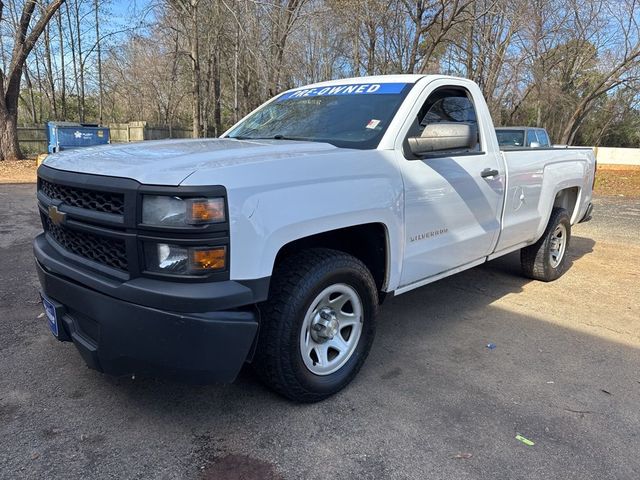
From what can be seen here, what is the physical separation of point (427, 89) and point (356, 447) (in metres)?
2.45

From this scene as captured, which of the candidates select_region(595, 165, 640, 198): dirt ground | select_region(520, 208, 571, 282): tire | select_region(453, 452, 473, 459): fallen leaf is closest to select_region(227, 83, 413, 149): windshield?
select_region(453, 452, 473, 459): fallen leaf

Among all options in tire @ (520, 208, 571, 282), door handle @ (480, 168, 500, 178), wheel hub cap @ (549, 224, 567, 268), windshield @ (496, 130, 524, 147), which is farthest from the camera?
windshield @ (496, 130, 524, 147)

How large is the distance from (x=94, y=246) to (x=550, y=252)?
472cm

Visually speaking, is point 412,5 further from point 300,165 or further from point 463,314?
point 300,165

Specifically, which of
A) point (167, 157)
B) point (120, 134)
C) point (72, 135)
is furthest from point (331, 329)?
point (120, 134)

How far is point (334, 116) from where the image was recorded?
3689 millimetres

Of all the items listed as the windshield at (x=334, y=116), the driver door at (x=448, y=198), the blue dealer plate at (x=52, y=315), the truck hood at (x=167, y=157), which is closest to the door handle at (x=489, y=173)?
the driver door at (x=448, y=198)

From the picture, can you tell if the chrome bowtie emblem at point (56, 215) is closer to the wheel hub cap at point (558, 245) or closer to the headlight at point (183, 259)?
the headlight at point (183, 259)

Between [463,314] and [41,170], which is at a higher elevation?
[41,170]

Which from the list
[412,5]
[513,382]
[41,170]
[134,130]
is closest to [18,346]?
[41,170]

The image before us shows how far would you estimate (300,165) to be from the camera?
2641mm

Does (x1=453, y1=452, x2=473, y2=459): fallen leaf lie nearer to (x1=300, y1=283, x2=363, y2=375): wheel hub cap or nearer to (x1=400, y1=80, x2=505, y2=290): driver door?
(x1=300, y1=283, x2=363, y2=375): wheel hub cap

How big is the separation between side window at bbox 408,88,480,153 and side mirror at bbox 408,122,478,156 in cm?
12

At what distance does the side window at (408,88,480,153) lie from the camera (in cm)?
358
